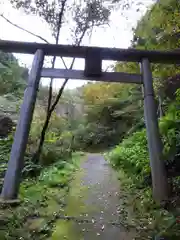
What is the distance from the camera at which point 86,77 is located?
19.8ft

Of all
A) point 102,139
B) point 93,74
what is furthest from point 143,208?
point 102,139

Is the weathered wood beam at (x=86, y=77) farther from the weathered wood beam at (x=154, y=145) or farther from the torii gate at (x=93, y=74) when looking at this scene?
the weathered wood beam at (x=154, y=145)

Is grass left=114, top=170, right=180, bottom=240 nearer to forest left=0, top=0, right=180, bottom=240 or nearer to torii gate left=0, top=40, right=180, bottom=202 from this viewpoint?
forest left=0, top=0, right=180, bottom=240

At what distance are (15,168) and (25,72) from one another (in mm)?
13145

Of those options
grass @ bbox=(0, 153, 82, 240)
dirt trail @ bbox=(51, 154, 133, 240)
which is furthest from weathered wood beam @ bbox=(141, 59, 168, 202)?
grass @ bbox=(0, 153, 82, 240)

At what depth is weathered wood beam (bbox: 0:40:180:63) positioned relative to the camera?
612 cm

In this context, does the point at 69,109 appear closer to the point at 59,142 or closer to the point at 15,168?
the point at 59,142

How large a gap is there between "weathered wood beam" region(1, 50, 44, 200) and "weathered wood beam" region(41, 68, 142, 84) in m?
0.25

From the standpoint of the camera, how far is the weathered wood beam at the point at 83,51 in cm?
612

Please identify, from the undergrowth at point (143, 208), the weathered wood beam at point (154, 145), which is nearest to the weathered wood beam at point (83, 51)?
the weathered wood beam at point (154, 145)

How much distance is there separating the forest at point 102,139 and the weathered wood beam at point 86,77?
1.30 meters

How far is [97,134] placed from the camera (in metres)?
18.1

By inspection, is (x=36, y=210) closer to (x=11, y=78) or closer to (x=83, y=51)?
(x=83, y=51)

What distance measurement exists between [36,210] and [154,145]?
2616 millimetres
